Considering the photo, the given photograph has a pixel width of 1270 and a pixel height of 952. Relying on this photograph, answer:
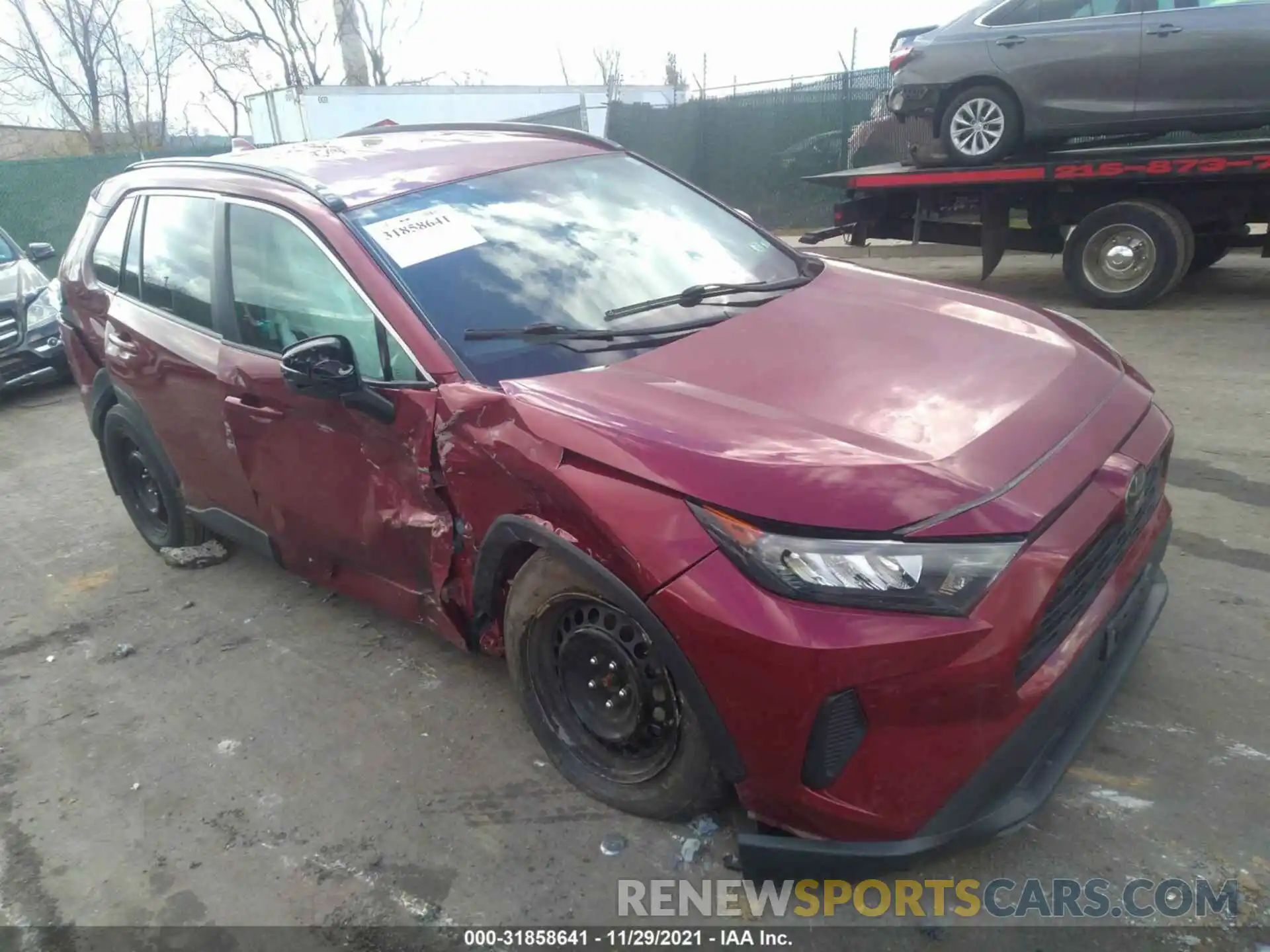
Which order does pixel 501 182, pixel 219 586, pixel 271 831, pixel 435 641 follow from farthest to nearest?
1. pixel 219 586
2. pixel 435 641
3. pixel 501 182
4. pixel 271 831

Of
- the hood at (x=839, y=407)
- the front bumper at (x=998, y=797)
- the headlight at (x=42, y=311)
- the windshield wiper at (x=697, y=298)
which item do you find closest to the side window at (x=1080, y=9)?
the hood at (x=839, y=407)

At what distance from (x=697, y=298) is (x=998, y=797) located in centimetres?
173

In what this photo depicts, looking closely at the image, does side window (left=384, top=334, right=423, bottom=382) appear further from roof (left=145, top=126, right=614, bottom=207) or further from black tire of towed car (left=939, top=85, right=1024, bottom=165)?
black tire of towed car (left=939, top=85, right=1024, bottom=165)

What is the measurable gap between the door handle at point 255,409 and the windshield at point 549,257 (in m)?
0.76

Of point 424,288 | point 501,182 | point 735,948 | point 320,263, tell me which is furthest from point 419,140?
point 735,948

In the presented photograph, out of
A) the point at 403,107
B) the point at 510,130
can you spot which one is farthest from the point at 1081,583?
the point at 403,107

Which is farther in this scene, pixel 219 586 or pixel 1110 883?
pixel 219 586

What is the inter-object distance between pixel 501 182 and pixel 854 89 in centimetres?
1451

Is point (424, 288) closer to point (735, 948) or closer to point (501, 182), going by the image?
point (501, 182)

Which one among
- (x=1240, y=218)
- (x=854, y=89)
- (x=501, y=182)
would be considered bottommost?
(x=1240, y=218)

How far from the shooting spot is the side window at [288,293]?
2.89 m

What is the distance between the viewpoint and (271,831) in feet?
9.08

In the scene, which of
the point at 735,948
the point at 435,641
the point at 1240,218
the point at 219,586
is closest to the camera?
the point at 735,948

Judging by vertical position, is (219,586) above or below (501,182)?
below
